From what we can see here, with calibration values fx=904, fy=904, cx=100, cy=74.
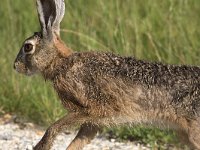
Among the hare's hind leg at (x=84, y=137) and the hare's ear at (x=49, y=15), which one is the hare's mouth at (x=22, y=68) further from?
the hare's hind leg at (x=84, y=137)

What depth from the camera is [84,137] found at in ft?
28.3

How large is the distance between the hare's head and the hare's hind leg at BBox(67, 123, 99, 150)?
2.44ft

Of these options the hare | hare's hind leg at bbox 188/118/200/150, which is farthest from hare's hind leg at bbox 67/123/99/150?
hare's hind leg at bbox 188/118/200/150

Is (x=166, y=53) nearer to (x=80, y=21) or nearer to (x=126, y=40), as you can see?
(x=126, y=40)

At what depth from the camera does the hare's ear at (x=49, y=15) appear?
343 inches

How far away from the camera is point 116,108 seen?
328 inches

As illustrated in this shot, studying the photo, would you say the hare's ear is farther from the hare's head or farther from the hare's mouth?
the hare's mouth

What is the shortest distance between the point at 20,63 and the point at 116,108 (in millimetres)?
1207

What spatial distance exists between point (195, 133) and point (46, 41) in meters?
1.81

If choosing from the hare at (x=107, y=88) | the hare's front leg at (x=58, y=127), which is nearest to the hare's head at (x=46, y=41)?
the hare at (x=107, y=88)

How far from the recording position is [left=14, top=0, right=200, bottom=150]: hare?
26.6ft

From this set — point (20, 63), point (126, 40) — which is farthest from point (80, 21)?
point (20, 63)

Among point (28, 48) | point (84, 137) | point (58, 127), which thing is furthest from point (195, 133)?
point (28, 48)

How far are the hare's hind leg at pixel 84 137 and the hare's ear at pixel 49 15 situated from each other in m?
0.96
